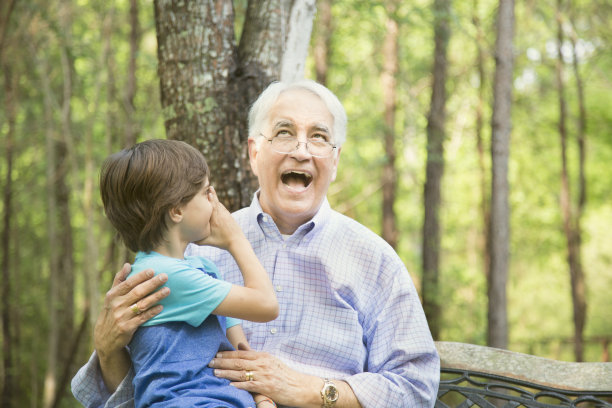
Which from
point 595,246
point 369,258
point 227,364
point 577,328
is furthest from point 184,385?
point 595,246

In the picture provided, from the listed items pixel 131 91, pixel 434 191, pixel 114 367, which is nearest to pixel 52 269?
pixel 131 91

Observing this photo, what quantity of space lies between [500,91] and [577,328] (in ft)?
25.9

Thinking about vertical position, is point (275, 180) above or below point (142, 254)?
above

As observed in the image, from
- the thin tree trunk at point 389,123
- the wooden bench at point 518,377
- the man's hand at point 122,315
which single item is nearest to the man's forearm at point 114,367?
the man's hand at point 122,315

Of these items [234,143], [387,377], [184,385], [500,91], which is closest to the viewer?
[184,385]

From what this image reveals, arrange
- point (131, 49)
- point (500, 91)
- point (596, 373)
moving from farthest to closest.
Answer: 1. point (131, 49)
2. point (500, 91)
3. point (596, 373)

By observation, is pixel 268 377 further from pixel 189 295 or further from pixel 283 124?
pixel 283 124

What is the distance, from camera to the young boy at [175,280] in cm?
212

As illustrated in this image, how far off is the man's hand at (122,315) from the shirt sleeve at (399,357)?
0.82 meters

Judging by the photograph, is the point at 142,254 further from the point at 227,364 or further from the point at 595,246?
the point at 595,246

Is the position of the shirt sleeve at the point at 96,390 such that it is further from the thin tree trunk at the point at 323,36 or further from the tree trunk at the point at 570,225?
the tree trunk at the point at 570,225

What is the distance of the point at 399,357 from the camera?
2500 mm

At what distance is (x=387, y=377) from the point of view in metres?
2.50

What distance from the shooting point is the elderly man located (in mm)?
2443
